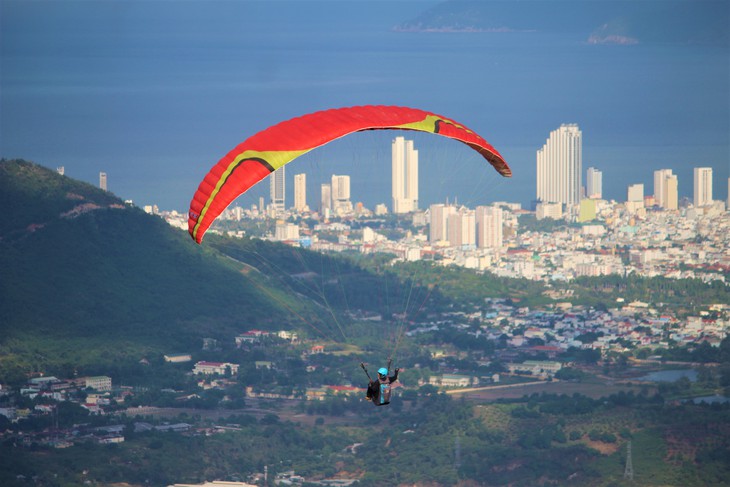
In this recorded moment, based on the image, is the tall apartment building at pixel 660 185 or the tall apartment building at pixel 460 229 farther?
the tall apartment building at pixel 660 185

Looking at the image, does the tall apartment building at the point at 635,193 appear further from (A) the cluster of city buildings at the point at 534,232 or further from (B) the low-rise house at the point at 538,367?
(B) the low-rise house at the point at 538,367

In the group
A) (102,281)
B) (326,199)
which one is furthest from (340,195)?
(102,281)

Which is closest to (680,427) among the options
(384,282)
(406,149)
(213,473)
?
(213,473)

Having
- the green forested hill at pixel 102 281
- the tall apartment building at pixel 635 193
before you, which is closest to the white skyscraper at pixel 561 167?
the tall apartment building at pixel 635 193

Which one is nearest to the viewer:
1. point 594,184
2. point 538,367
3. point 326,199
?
point 538,367

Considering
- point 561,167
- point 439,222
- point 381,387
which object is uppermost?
point 561,167

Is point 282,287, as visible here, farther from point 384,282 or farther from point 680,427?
point 680,427

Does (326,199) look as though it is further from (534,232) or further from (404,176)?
(534,232)

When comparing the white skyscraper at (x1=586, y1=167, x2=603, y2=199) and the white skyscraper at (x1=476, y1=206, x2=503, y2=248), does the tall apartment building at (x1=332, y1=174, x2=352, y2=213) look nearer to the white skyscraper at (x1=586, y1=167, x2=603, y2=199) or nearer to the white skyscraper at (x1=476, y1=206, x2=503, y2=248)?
the white skyscraper at (x1=476, y1=206, x2=503, y2=248)
